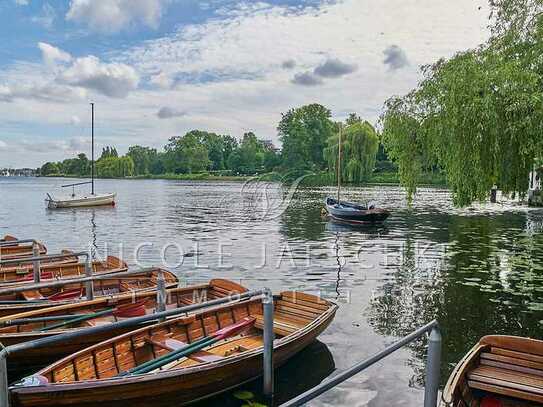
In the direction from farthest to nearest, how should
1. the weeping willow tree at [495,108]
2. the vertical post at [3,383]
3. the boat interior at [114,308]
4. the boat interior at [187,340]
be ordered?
the weeping willow tree at [495,108] → the boat interior at [114,308] → the boat interior at [187,340] → the vertical post at [3,383]

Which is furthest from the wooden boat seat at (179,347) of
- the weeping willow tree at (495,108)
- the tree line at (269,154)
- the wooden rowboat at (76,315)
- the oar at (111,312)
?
the tree line at (269,154)

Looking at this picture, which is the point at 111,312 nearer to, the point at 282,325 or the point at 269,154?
the point at 282,325

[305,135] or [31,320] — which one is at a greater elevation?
[305,135]

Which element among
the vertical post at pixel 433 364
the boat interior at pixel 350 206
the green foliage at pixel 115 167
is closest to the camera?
the vertical post at pixel 433 364

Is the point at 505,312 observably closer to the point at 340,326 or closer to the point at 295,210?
the point at 340,326

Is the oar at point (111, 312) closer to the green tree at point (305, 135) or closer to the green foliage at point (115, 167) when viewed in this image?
the green tree at point (305, 135)

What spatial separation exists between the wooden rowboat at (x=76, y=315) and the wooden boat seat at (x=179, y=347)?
3.73 ft

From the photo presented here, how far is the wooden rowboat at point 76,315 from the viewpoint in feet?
23.2

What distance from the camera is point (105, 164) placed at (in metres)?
142

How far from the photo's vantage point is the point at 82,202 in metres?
44.0

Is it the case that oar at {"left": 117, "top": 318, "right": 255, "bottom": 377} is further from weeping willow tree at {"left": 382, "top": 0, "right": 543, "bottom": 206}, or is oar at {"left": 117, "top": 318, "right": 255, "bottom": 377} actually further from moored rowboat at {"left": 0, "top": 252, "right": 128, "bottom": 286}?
weeping willow tree at {"left": 382, "top": 0, "right": 543, "bottom": 206}

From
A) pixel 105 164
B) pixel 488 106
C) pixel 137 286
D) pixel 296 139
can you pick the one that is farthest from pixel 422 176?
pixel 105 164

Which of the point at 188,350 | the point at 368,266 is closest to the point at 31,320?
the point at 188,350

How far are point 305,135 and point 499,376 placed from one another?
3829 inches
